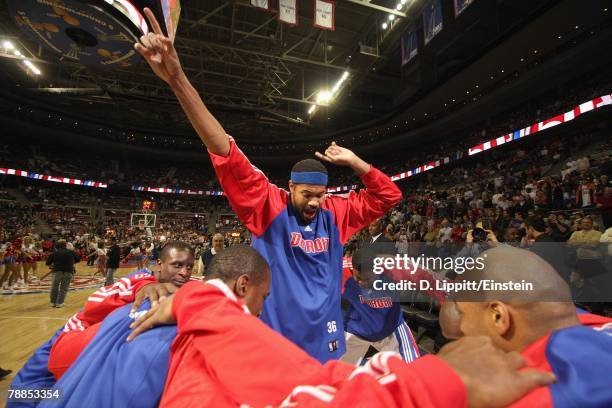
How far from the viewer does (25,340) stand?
5.62m

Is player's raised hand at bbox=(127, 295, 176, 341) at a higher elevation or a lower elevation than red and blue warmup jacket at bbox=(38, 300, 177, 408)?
higher

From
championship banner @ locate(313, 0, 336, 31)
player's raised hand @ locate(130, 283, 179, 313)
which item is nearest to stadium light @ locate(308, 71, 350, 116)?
championship banner @ locate(313, 0, 336, 31)

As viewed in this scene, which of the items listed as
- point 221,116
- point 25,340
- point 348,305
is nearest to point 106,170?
point 221,116

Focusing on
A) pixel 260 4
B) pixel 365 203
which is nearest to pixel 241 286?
pixel 365 203

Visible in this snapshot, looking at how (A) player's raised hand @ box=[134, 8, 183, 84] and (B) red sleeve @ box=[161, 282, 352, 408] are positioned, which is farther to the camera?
(A) player's raised hand @ box=[134, 8, 183, 84]

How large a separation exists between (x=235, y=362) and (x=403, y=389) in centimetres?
39

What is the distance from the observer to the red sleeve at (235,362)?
75cm

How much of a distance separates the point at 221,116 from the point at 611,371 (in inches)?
905

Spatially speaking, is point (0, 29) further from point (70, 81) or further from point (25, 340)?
point (25, 340)

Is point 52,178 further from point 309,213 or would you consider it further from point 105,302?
point 309,213

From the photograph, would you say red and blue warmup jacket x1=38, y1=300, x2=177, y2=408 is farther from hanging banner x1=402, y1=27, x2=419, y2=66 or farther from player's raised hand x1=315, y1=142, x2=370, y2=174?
hanging banner x1=402, y1=27, x2=419, y2=66

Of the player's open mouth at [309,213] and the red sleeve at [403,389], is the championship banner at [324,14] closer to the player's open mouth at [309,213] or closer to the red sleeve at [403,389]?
the player's open mouth at [309,213]

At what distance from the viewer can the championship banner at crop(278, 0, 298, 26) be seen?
327 inches

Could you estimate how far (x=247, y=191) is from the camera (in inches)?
67.7
